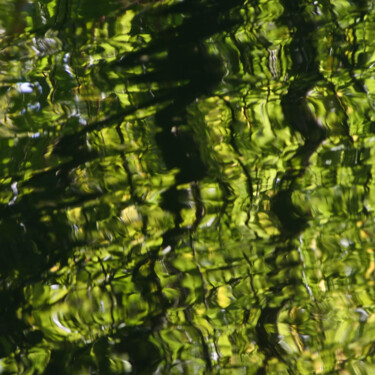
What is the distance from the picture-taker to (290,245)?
1.17 meters

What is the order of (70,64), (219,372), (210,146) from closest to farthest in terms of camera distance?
(219,372) → (210,146) → (70,64)

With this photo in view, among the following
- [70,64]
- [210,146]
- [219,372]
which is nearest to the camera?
[219,372]

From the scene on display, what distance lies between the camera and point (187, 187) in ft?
4.10

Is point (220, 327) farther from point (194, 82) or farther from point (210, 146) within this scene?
point (194, 82)

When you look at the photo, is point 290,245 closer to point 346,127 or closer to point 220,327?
point 220,327

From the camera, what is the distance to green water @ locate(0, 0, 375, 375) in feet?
3.53

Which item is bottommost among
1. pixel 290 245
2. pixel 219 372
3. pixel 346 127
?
pixel 219 372

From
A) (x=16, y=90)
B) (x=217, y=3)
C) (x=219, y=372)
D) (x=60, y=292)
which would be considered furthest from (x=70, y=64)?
(x=219, y=372)

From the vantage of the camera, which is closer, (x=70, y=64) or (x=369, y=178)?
(x=369, y=178)

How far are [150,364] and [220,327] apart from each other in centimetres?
15

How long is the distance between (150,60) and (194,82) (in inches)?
5.4

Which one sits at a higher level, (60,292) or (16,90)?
(16,90)

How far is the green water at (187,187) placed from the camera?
3.53 feet

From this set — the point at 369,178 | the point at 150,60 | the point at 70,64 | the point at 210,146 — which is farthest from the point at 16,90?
the point at 369,178
